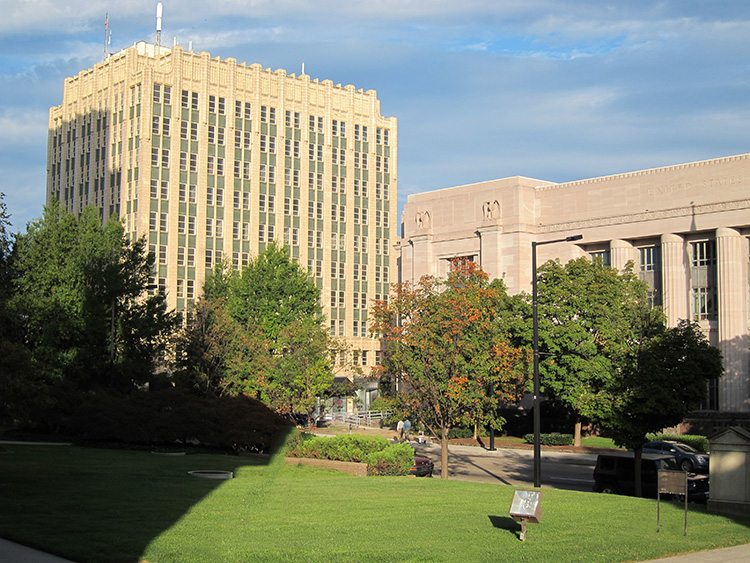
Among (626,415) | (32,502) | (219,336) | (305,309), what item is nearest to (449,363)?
(626,415)

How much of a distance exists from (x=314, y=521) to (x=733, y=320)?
52201mm

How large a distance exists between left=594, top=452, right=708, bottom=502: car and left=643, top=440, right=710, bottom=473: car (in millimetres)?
1594

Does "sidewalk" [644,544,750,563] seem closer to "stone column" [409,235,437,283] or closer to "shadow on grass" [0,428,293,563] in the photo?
"shadow on grass" [0,428,293,563]

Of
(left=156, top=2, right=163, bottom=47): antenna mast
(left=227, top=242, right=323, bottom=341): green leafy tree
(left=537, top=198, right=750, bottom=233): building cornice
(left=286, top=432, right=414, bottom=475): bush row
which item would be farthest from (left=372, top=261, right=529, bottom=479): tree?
(left=156, top=2, right=163, bottom=47): antenna mast

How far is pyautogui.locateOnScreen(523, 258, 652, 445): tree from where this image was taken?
5494 cm

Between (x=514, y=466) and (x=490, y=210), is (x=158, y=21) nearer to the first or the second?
(x=490, y=210)

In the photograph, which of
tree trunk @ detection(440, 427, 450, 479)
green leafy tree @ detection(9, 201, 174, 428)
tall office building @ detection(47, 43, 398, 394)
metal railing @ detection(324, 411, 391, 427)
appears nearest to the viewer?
tree trunk @ detection(440, 427, 450, 479)

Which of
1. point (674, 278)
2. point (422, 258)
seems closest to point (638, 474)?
point (674, 278)

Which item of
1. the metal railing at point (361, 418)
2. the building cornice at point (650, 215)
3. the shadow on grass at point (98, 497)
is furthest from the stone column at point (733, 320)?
the shadow on grass at point (98, 497)

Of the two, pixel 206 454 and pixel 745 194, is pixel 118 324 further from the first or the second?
pixel 745 194

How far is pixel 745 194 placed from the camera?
206 feet

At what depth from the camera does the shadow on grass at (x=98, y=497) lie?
49.1 feet

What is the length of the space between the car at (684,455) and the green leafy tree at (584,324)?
39.6 ft

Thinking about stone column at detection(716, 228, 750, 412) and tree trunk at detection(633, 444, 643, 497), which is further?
stone column at detection(716, 228, 750, 412)
